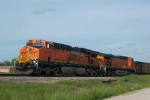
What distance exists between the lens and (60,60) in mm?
27672

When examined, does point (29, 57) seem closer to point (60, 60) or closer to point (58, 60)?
point (58, 60)

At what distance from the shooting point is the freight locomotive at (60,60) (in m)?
24.2

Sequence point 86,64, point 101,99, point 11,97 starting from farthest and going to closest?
point 86,64
point 101,99
point 11,97

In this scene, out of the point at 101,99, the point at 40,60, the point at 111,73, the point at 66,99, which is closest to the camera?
the point at 66,99

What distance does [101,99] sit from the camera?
1233 cm

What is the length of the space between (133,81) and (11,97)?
18343mm

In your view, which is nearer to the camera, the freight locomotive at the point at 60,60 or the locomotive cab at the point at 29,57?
the locomotive cab at the point at 29,57

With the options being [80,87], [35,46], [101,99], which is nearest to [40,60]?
[35,46]

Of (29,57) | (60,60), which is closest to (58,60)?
(60,60)

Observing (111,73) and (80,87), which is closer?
(80,87)

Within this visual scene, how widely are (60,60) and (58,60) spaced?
43cm

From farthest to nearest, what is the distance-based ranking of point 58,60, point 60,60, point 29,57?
point 60,60 → point 58,60 → point 29,57

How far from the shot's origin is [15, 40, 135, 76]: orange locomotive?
79.0ft

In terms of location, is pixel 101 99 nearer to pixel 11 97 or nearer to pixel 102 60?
pixel 11 97
